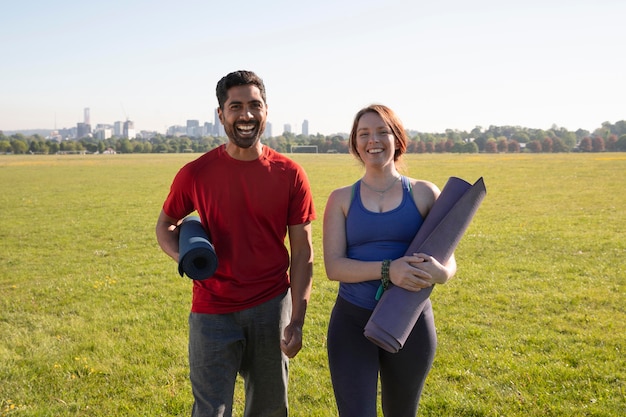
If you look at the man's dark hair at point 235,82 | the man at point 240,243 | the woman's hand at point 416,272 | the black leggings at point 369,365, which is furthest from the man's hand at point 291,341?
the man's dark hair at point 235,82

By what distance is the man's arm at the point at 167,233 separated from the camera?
3.19m

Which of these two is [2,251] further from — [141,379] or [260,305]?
[260,305]

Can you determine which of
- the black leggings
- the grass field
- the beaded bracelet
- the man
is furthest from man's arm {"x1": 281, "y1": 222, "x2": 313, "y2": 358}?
the grass field

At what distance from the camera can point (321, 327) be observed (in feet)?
24.7

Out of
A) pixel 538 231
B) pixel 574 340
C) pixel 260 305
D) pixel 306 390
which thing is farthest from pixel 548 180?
pixel 260 305

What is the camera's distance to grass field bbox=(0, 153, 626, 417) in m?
5.28

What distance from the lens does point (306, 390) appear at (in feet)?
18.1

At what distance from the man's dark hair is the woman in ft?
2.03

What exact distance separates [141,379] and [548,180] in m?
32.0

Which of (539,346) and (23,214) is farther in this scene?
(23,214)

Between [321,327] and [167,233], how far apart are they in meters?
4.65

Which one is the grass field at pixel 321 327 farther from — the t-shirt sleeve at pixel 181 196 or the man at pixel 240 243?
the t-shirt sleeve at pixel 181 196

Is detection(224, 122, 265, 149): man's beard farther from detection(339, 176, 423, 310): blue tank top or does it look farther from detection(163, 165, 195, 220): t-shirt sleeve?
detection(339, 176, 423, 310): blue tank top

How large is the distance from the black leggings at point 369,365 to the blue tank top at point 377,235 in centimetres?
10
